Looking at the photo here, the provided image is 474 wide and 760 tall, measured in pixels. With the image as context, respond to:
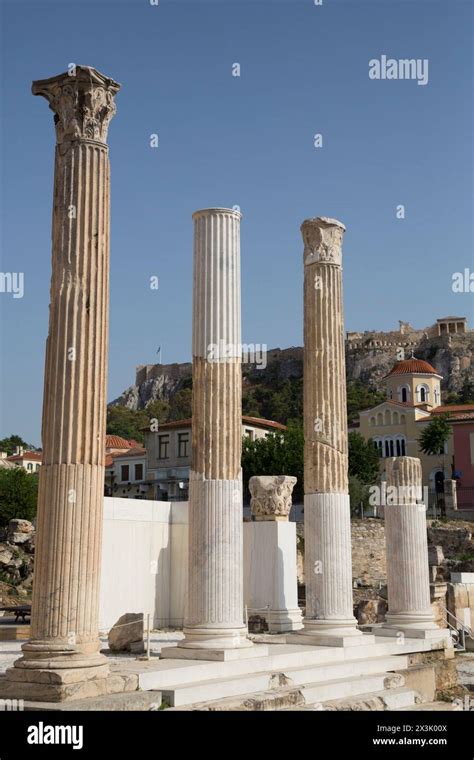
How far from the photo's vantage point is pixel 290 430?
63469 mm

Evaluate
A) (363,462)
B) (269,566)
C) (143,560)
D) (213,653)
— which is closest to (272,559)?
(269,566)

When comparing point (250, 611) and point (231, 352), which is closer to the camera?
point (231, 352)

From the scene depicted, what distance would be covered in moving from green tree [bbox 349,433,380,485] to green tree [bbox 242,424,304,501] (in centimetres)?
451

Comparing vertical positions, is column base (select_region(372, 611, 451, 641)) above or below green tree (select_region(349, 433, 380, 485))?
below

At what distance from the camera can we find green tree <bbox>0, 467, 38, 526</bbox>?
51031mm

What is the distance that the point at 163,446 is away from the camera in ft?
221

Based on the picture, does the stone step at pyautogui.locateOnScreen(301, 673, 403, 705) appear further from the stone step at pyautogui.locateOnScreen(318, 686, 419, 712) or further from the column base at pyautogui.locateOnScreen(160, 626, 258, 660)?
the column base at pyautogui.locateOnScreen(160, 626, 258, 660)

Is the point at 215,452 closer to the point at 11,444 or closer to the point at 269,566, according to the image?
the point at 269,566

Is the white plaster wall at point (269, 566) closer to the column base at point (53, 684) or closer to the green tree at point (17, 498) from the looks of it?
the column base at point (53, 684)

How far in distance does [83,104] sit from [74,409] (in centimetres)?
391

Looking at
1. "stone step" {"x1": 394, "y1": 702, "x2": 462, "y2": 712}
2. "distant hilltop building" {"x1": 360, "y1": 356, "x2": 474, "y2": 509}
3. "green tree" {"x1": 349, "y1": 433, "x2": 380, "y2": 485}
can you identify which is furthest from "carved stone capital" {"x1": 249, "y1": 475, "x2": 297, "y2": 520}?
"distant hilltop building" {"x1": 360, "y1": 356, "x2": 474, "y2": 509}

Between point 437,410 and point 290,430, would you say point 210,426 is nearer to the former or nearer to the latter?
point 290,430
